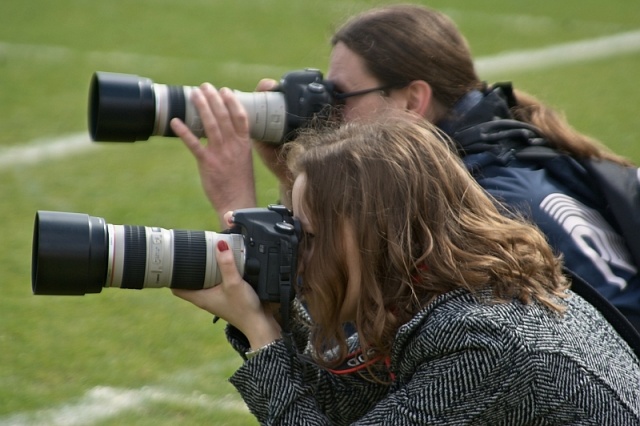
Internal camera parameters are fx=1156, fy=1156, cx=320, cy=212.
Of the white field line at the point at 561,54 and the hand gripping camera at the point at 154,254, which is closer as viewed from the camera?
the hand gripping camera at the point at 154,254

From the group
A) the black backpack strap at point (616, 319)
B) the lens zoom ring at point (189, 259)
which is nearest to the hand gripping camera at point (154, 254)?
the lens zoom ring at point (189, 259)

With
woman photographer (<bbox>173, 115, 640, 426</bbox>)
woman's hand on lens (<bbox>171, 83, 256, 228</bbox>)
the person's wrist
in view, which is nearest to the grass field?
woman's hand on lens (<bbox>171, 83, 256, 228</bbox>)

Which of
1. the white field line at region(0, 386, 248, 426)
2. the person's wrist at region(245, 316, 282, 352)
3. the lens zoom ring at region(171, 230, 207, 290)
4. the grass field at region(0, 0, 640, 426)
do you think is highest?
the lens zoom ring at region(171, 230, 207, 290)

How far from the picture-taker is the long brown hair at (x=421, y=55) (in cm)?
351

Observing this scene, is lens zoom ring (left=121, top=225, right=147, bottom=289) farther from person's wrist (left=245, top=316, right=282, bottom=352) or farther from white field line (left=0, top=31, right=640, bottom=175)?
white field line (left=0, top=31, right=640, bottom=175)

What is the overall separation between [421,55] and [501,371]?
55.0 inches

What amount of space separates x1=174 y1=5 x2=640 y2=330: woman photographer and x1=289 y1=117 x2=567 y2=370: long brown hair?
1.40 ft

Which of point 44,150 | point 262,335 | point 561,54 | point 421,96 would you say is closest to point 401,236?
point 262,335

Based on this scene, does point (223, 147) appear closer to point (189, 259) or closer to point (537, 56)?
point (189, 259)

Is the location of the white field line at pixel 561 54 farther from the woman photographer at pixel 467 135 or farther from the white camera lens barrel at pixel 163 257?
the white camera lens barrel at pixel 163 257

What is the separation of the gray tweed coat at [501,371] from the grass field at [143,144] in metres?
1.32

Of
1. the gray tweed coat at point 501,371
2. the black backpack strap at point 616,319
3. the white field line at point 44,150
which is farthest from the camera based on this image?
the white field line at point 44,150

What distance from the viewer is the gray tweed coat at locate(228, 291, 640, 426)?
2.38 metres

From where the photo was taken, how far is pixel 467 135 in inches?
125
